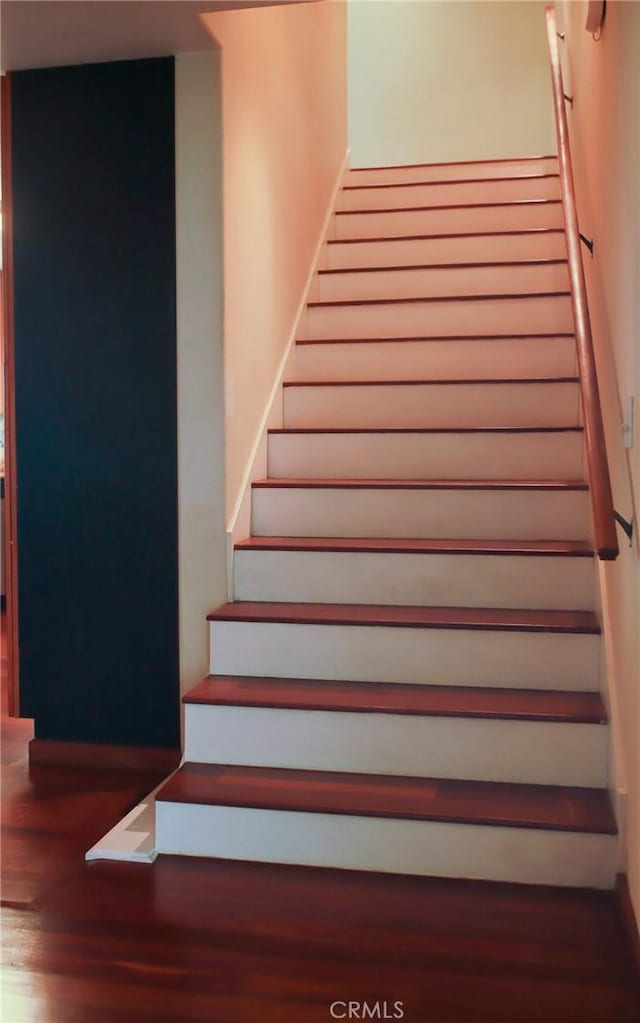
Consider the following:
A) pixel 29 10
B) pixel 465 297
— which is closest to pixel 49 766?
pixel 29 10

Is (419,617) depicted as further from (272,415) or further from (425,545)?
(272,415)

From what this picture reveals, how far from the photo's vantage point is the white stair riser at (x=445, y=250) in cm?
430

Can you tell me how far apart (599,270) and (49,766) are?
245 cm

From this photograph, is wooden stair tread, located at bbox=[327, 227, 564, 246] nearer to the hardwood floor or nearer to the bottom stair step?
the bottom stair step

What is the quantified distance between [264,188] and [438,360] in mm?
995

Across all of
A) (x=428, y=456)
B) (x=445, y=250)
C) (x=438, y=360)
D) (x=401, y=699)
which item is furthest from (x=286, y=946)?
(x=445, y=250)

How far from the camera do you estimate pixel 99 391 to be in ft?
9.52

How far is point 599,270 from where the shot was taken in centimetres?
296

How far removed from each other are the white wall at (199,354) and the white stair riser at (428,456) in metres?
0.64

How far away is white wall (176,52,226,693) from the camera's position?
2.82 meters

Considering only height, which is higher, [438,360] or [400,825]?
[438,360]

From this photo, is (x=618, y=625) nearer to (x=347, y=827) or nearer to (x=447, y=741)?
(x=447, y=741)

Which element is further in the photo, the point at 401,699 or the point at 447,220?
the point at 447,220

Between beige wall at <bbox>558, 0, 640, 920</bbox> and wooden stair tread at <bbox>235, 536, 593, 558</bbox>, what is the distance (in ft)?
0.82
